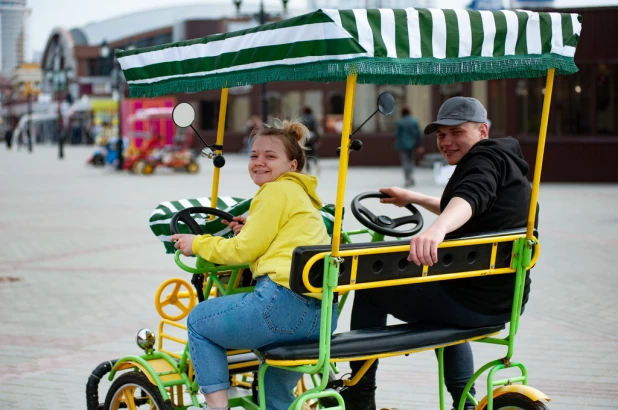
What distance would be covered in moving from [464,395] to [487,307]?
0.44 metres

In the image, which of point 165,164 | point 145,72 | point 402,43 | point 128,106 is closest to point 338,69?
point 402,43

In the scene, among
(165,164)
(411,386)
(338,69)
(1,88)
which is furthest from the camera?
(1,88)

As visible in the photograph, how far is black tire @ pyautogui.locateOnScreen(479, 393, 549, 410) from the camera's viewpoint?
11.9 ft

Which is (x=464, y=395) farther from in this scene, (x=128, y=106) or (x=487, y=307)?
(x=128, y=106)

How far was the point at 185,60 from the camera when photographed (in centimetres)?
397

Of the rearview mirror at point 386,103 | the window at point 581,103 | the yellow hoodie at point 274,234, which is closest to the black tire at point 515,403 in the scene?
the yellow hoodie at point 274,234

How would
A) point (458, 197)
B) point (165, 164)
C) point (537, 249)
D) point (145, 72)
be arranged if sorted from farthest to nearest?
point (165, 164)
point (145, 72)
point (537, 249)
point (458, 197)

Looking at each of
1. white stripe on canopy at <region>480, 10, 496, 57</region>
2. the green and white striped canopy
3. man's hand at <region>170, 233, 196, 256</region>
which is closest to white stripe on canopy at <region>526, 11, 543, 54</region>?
the green and white striped canopy

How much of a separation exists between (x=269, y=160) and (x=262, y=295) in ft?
1.96

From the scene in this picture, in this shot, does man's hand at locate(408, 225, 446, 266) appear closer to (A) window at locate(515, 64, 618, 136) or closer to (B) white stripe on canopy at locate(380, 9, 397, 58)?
(B) white stripe on canopy at locate(380, 9, 397, 58)

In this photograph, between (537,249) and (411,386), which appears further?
(411,386)

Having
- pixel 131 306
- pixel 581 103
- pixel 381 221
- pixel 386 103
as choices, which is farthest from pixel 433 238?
pixel 581 103

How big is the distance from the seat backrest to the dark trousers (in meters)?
0.22

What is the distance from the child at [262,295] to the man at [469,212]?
0.40 m
